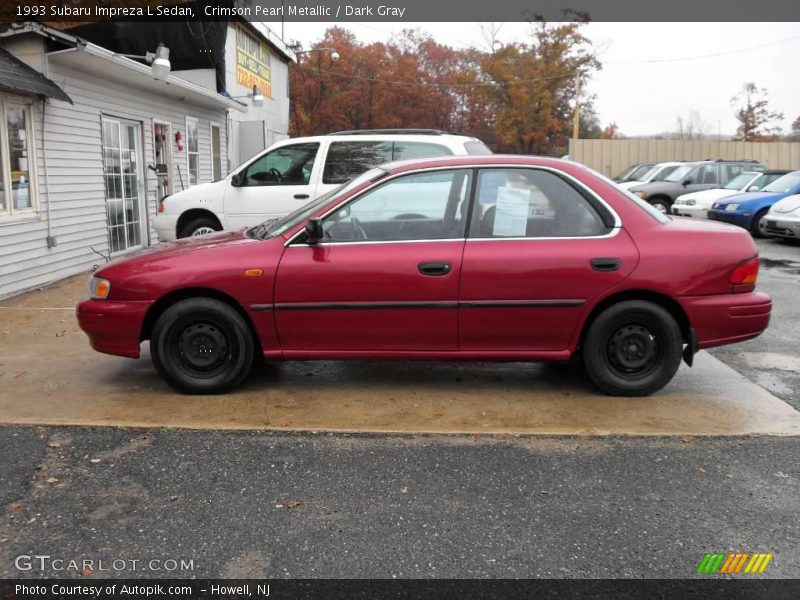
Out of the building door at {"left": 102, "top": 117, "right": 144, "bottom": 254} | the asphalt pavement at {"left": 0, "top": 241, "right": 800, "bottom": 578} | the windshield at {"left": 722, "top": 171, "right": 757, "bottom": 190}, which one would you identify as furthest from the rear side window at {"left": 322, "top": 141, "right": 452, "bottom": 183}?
the windshield at {"left": 722, "top": 171, "right": 757, "bottom": 190}

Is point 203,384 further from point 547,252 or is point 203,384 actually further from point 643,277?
point 643,277

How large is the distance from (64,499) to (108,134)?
878cm

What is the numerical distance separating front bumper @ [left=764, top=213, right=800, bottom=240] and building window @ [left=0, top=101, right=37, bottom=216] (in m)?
13.2

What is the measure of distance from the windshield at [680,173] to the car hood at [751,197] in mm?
3961

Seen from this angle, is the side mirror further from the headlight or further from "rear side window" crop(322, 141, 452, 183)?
"rear side window" crop(322, 141, 452, 183)

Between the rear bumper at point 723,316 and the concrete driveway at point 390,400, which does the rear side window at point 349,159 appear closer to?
the concrete driveway at point 390,400

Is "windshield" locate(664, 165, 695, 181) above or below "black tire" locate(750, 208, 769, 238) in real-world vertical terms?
above

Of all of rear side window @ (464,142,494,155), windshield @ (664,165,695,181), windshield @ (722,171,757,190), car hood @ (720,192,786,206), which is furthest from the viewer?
windshield @ (664,165,695,181)

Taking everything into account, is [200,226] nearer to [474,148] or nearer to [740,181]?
[474,148]

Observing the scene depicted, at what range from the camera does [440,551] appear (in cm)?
318

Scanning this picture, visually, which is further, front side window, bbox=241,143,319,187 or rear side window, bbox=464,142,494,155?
front side window, bbox=241,143,319,187

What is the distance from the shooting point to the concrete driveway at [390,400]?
467 centimetres

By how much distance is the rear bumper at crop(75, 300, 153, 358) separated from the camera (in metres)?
5.00

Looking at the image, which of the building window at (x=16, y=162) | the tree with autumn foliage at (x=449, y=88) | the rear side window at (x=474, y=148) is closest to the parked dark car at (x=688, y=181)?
the rear side window at (x=474, y=148)
